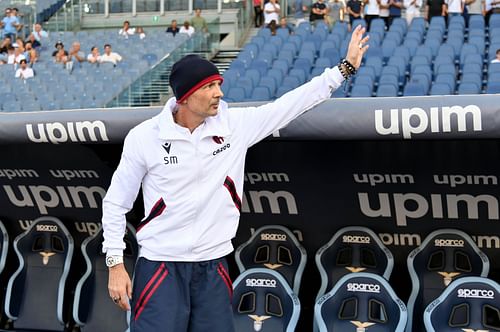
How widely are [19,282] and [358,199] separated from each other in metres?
2.55

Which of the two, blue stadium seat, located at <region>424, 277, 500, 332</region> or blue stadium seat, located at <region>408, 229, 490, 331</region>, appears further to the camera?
blue stadium seat, located at <region>408, 229, 490, 331</region>

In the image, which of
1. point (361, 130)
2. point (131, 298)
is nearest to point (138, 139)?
point (131, 298)

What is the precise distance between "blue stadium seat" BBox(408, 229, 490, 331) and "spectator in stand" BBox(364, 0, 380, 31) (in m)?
10.2

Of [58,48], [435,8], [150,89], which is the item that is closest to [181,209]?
[150,89]

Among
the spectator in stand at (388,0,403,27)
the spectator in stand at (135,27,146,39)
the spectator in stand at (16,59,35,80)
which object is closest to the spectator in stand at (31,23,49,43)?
the spectator in stand at (135,27,146,39)

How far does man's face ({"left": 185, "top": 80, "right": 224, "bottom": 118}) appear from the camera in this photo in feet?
11.8

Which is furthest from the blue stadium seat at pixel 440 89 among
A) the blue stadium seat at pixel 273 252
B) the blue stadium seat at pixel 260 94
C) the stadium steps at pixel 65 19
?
the stadium steps at pixel 65 19

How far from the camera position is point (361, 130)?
14.6 ft

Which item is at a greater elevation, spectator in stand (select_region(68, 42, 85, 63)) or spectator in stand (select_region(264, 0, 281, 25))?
spectator in stand (select_region(264, 0, 281, 25))

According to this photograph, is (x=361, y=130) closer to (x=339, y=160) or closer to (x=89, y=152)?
(x=339, y=160)

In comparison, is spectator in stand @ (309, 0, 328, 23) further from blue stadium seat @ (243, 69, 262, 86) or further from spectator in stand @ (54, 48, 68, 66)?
spectator in stand @ (54, 48, 68, 66)

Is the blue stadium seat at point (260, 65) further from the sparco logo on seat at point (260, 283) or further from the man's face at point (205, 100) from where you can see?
the man's face at point (205, 100)

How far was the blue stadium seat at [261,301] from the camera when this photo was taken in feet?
17.4

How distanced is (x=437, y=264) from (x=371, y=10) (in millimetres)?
10440
